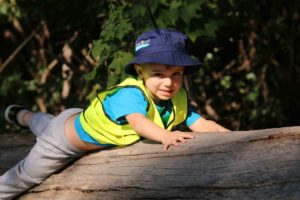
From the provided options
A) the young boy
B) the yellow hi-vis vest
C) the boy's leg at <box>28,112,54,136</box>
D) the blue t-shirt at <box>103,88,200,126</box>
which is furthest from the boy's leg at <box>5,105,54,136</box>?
the blue t-shirt at <box>103,88,200,126</box>

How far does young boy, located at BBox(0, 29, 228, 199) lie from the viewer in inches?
112

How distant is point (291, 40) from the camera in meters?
6.98

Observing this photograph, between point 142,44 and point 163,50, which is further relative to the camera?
point 142,44

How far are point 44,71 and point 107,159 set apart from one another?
4876mm

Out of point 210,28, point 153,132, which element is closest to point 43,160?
point 153,132

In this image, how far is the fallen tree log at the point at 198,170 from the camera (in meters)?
2.17

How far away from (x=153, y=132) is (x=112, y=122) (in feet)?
0.92

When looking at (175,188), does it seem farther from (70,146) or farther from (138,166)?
(70,146)

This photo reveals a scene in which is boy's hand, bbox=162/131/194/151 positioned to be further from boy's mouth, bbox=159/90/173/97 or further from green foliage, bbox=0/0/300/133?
green foliage, bbox=0/0/300/133

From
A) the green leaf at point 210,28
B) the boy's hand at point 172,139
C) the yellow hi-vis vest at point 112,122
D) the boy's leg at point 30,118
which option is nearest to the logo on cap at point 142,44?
the yellow hi-vis vest at point 112,122

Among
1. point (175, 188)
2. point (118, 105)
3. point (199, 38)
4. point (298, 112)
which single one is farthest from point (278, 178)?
point (298, 112)

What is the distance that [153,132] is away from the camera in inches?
109

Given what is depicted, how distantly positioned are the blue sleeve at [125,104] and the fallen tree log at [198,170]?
0.18m

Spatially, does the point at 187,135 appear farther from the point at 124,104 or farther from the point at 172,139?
the point at 124,104
